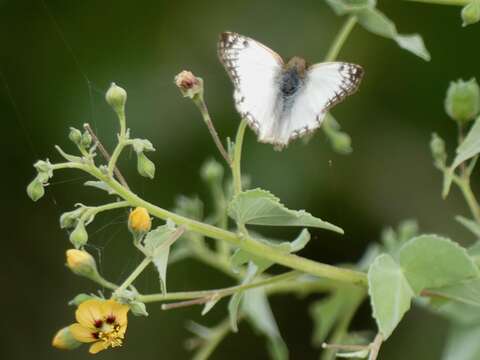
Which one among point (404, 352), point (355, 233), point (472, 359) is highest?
point (472, 359)

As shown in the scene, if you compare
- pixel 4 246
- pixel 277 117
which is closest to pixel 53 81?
pixel 4 246

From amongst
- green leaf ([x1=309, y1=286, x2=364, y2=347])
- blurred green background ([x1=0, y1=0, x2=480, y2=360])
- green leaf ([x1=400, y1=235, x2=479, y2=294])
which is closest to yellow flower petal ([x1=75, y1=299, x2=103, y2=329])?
green leaf ([x1=400, y1=235, x2=479, y2=294])

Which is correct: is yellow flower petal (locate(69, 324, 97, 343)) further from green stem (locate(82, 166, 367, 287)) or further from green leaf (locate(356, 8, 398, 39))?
green leaf (locate(356, 8, 398, 39))

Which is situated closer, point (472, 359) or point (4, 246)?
point (472, 359)

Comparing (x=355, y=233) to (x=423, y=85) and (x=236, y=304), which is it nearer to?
(x=423, y=85)

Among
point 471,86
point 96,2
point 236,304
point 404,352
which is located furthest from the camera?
point 96,2

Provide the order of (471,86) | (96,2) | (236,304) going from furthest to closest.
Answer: (96,2), (471,86), (236,304)

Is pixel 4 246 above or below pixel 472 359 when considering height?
below
